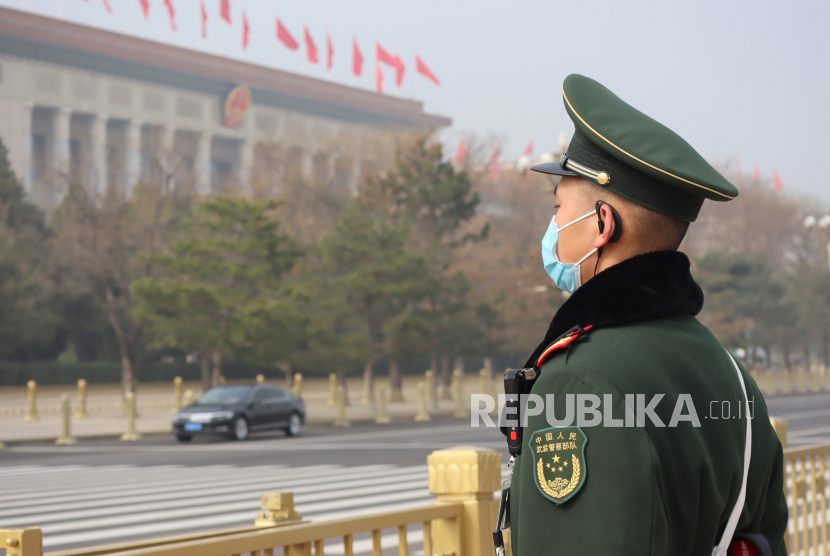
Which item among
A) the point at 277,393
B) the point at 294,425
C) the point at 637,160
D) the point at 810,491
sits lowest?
the point at 294,425

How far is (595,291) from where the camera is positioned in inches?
71.7

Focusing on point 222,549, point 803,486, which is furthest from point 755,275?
point 222,549

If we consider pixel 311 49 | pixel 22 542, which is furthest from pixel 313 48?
pixel 22 542

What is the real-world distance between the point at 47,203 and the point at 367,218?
30.2 meters

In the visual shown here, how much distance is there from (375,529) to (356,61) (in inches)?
2681

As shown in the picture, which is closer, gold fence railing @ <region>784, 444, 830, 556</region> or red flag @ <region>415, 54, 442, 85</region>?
gold fence railing @ <region>784, 444, 830, 556</region>

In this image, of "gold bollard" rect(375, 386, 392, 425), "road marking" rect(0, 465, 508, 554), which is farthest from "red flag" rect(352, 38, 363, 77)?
"road marking" rect(0, 465, 508, 554)

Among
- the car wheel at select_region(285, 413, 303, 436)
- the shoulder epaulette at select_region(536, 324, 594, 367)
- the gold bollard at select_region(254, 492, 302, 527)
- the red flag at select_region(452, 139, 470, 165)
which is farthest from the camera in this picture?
the red flag at select_region(452, 139, 470, 165)

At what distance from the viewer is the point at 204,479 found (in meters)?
14.1

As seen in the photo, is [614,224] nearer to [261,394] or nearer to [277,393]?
[261,394]

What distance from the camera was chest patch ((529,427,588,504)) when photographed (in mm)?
1563

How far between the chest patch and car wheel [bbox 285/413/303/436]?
22645 mm

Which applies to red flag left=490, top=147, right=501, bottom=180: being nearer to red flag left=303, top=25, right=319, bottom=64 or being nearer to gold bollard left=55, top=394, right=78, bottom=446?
red flag left=303, top=25, right=319, bottom=64

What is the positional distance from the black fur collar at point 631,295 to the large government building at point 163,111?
40763 mm
